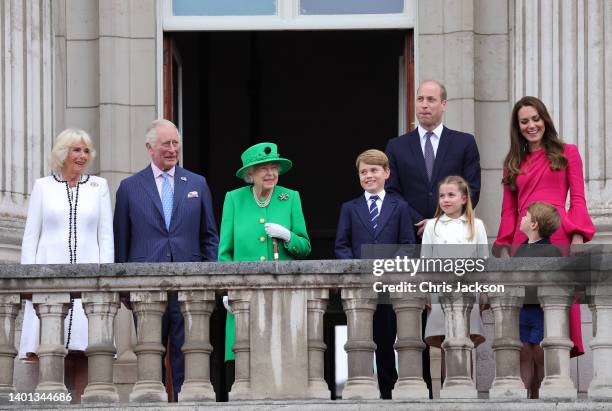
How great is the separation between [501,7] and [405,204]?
371cm

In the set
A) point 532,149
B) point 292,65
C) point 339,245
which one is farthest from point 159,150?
point 292,65

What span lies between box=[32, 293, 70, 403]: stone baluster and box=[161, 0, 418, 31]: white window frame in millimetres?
4533

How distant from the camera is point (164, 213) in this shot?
14.1 metres

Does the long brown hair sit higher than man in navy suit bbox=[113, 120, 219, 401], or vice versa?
the long brown hair

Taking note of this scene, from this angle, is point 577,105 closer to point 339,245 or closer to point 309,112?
point 339,245

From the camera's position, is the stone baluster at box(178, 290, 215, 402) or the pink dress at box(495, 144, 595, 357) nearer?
the stone baluster at box(178, 290, 215, 402)

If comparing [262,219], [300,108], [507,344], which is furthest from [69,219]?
[300,108]

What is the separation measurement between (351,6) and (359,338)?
193 inches

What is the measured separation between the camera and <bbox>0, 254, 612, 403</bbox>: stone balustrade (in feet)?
43.2

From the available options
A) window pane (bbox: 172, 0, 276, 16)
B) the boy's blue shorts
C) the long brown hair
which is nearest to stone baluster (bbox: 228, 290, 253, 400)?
the boy's blue shorts

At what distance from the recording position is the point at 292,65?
24.8 m

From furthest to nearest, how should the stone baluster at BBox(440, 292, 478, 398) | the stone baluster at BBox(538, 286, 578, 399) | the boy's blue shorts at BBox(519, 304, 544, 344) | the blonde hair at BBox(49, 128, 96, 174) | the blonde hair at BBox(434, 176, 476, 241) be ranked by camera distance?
1. the blonde hair at BBox(49, 128, 96, 174)
2. the blonde hair at BBox(434, 176, 476, 241)
3. the boy's blue shorts at BBox(519, 304, 544, 344)
4. the stone baluster at BBox(440, 292, 478, 398)
5. the stone baluster at BBox(538, 286, 578, 399)

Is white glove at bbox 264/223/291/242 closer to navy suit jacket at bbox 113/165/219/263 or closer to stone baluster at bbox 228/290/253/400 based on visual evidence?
navy suit jacket at bbox 113/165/219/263

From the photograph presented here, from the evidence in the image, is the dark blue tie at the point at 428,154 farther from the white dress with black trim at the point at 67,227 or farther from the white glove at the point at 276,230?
the white dress with black trim at the point at 67,227
